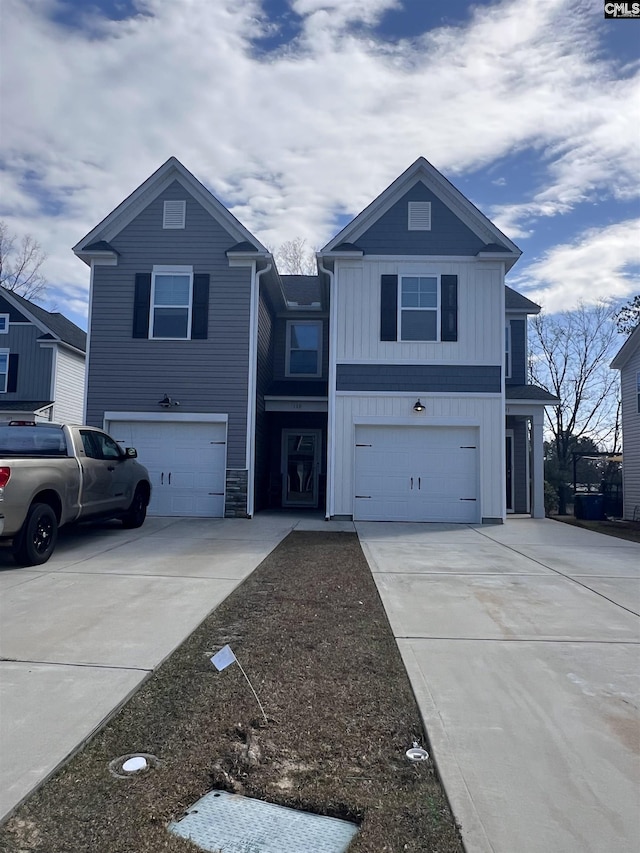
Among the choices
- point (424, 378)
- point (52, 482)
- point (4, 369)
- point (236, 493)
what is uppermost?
point (4, 369)

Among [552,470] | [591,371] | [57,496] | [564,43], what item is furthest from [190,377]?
[591,371]

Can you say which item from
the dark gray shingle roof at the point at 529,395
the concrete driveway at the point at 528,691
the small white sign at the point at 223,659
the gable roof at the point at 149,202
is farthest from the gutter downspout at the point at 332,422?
the small white sign at the point at 223,659

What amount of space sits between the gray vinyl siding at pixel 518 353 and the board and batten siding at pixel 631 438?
3.53m

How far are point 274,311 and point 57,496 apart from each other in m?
10.0

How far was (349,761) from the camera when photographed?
2.77m

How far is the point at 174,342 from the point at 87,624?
8808mm

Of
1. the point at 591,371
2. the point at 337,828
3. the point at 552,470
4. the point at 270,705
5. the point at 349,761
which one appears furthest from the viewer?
the point at 591,371

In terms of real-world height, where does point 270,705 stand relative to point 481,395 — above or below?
below

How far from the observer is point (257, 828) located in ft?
7.55

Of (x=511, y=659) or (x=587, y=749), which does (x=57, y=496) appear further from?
(x=587, y=749)

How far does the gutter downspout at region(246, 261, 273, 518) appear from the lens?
1264 cm

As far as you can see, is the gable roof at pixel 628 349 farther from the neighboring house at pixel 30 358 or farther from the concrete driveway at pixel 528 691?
the neighboring house at pixel 30 358

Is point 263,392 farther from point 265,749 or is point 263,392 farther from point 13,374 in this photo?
point 265,749

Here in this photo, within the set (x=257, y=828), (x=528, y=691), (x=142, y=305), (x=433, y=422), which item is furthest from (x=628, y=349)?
(x=257, y=828)
